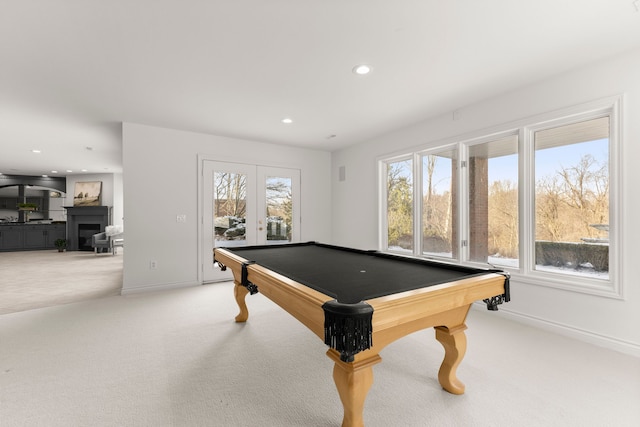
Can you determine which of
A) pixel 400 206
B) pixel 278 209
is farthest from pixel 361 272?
pixel 278 209

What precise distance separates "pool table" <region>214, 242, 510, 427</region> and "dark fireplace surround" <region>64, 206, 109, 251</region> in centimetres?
900

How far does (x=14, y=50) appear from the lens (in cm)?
221

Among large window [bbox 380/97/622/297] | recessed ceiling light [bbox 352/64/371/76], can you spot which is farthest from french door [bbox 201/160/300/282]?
recessed ceiling light [bbox 352/64/371/76]

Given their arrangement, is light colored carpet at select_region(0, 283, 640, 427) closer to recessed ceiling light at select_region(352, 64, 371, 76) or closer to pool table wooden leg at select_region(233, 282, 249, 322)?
pool table wooden leg at select_region(233, 282, 249, 322)

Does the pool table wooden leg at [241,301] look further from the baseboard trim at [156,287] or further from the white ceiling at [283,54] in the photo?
the white ceiling at [283,54]

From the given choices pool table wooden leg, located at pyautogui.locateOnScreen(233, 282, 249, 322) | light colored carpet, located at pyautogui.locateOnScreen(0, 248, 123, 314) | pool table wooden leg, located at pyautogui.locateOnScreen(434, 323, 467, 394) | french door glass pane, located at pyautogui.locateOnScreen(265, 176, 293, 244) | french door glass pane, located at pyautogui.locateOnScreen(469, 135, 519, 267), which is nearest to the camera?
pool table wooden leg, located at pyautogui.locateOnScreen(434, 323, 467, 394)

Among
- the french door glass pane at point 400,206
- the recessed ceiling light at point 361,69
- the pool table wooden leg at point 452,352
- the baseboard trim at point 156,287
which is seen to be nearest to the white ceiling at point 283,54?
the recessed ceiling light at point 361,69

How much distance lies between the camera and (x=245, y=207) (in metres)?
4.94

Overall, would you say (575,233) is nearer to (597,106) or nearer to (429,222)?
(597,106)

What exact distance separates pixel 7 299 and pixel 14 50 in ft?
10.9

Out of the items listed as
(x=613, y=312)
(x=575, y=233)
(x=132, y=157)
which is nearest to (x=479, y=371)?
(x=613, y=312)

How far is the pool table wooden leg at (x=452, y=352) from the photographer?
1725 mm

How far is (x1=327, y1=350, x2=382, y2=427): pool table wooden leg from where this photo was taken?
51.3 inches

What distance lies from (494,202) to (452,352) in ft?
7.31
